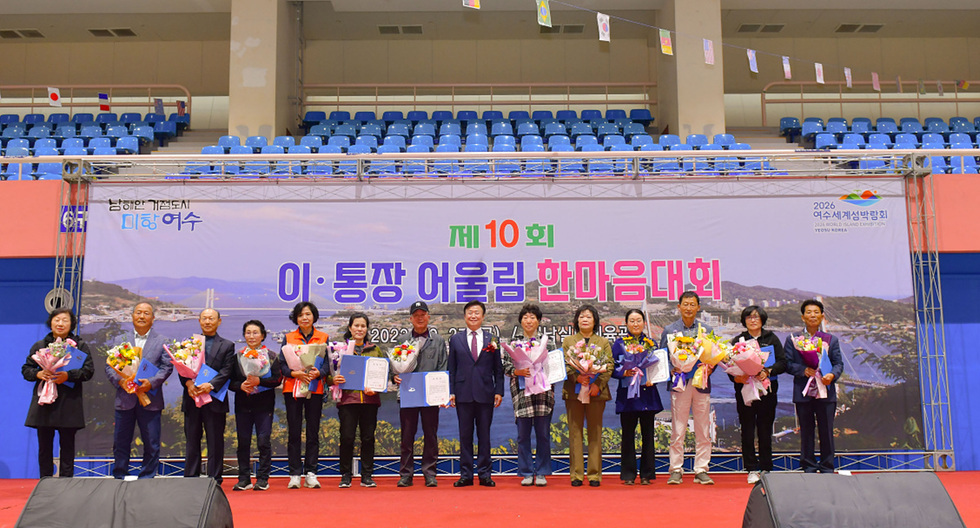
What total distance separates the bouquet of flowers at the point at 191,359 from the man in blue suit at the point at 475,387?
1.72 meters

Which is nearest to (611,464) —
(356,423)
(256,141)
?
(356,423)

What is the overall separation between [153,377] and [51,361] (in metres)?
0.69

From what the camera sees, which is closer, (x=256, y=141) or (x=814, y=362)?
(x=814, y=362)

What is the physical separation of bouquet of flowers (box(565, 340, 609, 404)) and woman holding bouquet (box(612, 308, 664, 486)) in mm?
229

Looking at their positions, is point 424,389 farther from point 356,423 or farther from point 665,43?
point 665,43

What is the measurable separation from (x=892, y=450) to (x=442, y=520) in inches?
160

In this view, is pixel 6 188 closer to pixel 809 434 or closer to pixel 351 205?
pixel 351 205

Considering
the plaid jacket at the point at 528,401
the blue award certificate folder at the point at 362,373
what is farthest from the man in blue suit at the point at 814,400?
the blue award certificate folder at the point at 362,373

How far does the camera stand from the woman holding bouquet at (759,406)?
5.62 meters

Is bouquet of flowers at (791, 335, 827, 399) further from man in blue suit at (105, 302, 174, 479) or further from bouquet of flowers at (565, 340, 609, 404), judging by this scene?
man in blue suit at (105, 302, 174, 479)

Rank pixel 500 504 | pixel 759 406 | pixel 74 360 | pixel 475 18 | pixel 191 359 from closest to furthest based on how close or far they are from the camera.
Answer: pixel 500 504 < pixel 191 359 < pixel 74 360 < pixel 759 406 < pixel 475 18

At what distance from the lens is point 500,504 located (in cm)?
477

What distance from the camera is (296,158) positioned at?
6.45 m

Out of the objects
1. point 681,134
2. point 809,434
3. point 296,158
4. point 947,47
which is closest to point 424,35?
point 681,134
